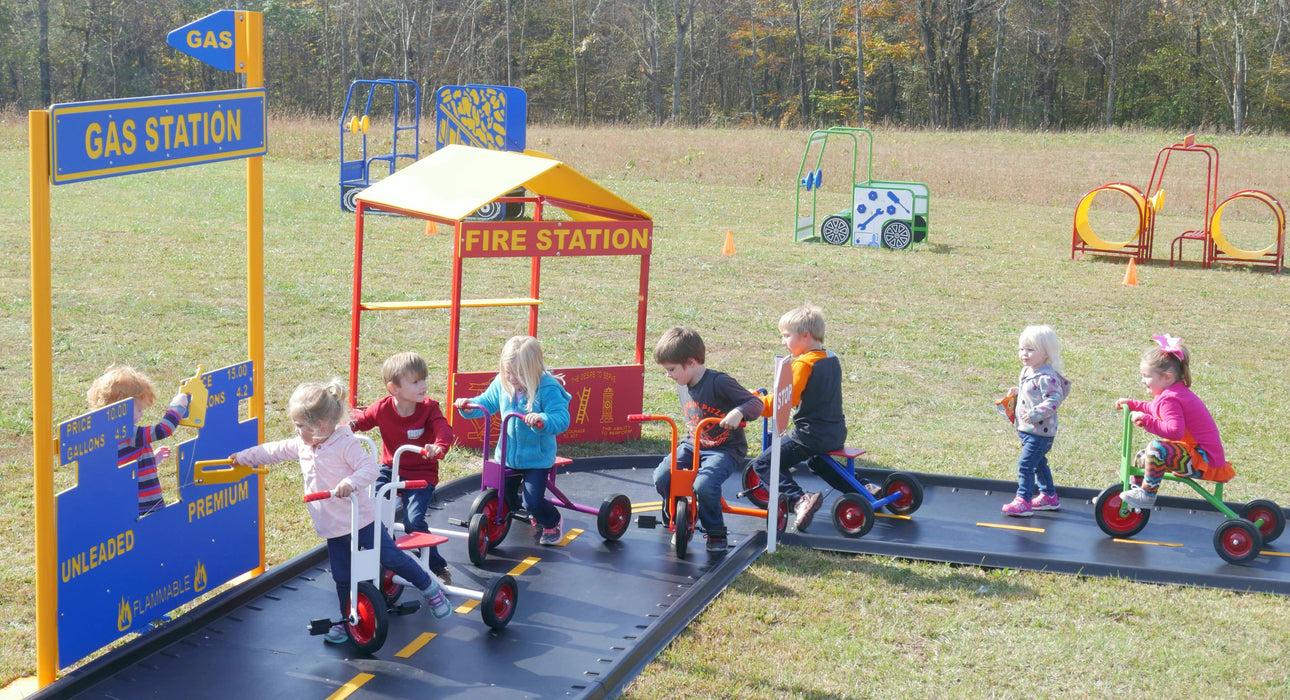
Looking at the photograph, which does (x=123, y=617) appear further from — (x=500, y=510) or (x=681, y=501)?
(x=681, y=501)

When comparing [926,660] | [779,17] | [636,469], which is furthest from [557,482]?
[779,17]

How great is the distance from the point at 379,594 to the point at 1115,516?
14.5 ft

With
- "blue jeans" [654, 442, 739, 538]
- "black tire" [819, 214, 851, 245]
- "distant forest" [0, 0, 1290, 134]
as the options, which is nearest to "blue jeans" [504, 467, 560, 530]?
"blue jeans" [654, 442, 739, 538]

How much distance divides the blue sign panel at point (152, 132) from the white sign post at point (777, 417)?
9.54 ft

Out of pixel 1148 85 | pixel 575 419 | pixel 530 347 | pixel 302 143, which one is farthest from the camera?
pixel 1148 85

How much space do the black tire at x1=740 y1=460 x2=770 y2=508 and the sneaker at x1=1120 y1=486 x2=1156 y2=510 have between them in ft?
6.89

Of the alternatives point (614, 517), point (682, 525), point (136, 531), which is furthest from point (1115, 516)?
point (136, 531)

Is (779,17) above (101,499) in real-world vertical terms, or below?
above

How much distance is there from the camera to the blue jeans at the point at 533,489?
6207 millimetres

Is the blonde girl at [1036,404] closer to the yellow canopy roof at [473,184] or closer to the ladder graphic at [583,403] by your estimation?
the yellow canopy roof at [473,184]

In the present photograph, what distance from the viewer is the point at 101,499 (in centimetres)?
454

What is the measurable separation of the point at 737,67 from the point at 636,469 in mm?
54654

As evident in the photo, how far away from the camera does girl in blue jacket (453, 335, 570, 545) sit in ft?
19.4

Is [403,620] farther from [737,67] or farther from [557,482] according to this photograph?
[737,67]
